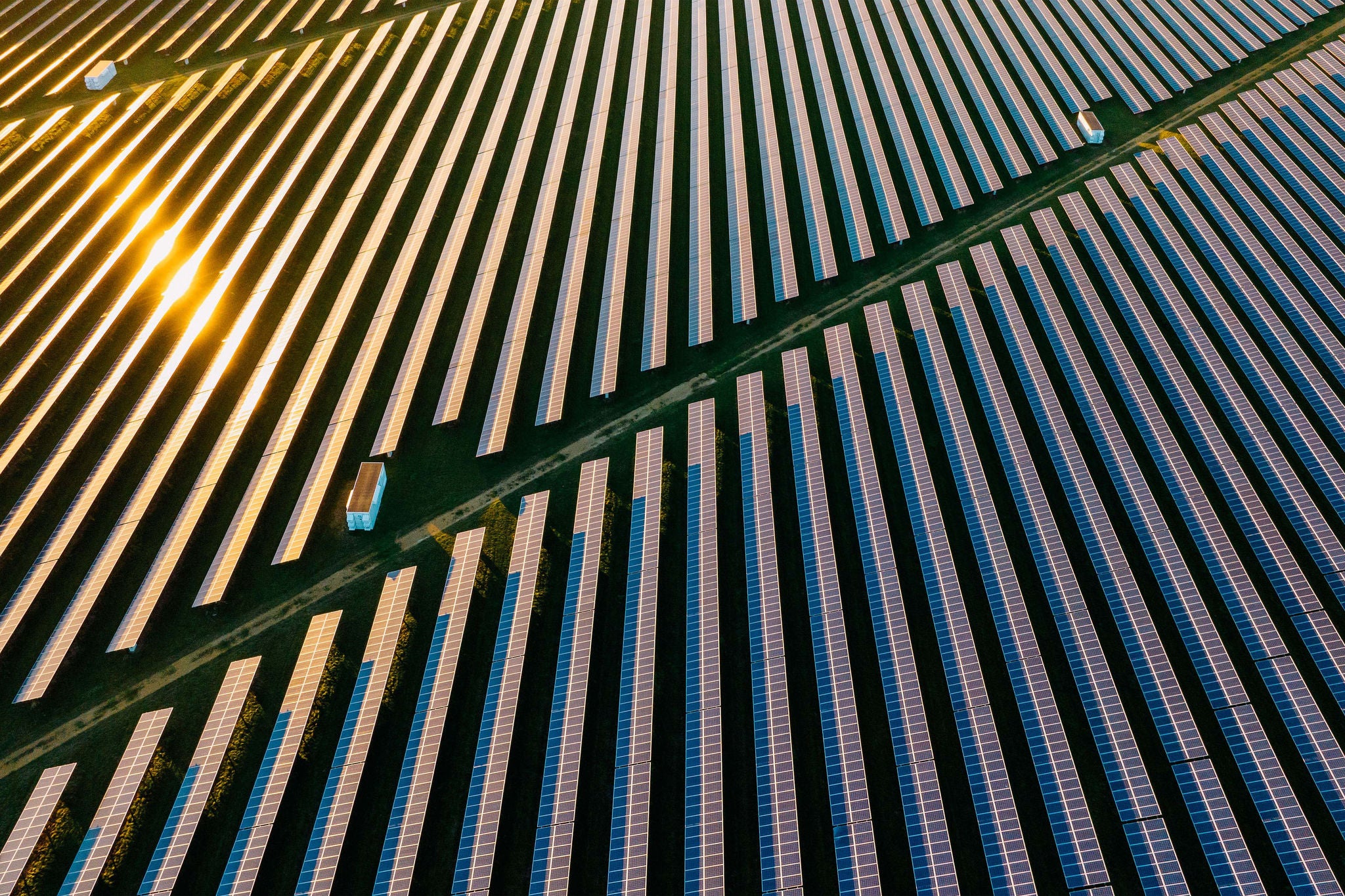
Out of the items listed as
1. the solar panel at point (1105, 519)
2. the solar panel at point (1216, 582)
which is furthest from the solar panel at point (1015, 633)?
the solar panel at point (1216, 582)

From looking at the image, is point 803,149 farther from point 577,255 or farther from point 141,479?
point 141,479

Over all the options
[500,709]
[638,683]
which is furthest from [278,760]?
[638,683]

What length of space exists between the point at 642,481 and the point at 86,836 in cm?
2180

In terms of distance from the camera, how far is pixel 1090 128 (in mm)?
40781

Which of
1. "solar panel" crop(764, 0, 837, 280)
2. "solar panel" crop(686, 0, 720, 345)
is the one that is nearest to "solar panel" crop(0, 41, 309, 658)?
"solar panel" crop(686, 0, 720, 345)

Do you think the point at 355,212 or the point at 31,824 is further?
the point at 355,212

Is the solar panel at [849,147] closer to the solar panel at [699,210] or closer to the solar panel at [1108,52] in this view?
the solar panel at [699,210]

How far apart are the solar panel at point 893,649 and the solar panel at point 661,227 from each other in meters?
8.42

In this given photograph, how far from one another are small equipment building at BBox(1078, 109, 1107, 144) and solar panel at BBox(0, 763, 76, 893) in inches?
2183

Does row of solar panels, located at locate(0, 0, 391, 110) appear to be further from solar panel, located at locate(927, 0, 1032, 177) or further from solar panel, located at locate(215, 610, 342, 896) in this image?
solar panel, located at locate(215, 610, 342, 896)

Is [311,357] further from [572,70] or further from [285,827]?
[572,70]

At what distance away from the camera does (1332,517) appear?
83.7 feet

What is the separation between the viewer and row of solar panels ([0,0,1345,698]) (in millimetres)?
32250

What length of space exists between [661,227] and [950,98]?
68.1ft
